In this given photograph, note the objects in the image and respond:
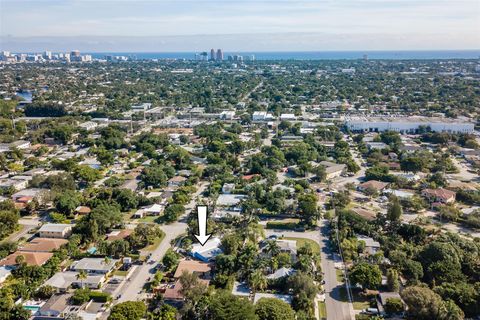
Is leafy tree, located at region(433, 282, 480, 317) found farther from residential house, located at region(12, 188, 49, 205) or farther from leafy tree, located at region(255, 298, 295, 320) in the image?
residential house, located at region(12, 188, 49, 205)

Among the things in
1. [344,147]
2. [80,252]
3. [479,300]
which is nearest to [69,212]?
[80,252]

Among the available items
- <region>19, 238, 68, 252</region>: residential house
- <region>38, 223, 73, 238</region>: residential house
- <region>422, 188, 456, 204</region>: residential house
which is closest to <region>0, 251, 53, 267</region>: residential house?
<region>19, 238, 68, 252</region>: residential house

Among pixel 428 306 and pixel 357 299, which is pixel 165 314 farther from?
pixel 428 306

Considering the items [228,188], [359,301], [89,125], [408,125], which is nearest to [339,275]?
[359,301]

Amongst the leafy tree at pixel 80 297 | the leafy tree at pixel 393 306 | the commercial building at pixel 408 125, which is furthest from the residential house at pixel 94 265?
the commercial building at pixel 408 125

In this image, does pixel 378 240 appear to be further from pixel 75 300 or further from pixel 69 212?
pixel 69 212

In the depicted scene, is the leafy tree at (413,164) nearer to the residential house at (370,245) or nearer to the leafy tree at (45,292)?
the residential house at (370,245)

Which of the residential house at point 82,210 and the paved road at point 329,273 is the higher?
the residential house at point 82,210
